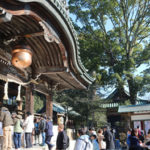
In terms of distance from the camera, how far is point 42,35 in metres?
5.66

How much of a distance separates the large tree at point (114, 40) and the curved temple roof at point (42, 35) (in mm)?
12895

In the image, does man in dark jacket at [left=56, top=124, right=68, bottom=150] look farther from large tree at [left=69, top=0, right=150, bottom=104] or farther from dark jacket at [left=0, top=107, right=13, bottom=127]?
large tree at [left=69, top=0, right=150, bottom=104]

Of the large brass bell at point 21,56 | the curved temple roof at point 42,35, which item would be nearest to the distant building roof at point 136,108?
the curved temple roof at point 42,35

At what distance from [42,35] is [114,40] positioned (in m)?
18.1

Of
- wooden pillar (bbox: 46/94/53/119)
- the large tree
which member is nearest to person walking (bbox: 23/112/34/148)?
wooden pillar (bbox: 46/94/53/119)

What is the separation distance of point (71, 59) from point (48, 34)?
6.17 feet

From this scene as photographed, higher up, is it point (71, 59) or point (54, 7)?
point (54, 7)

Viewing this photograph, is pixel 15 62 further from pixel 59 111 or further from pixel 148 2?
pixel 148 2

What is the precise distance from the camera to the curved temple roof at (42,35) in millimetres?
3773

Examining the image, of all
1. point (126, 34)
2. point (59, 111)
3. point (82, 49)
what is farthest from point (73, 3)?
point (59, 111)

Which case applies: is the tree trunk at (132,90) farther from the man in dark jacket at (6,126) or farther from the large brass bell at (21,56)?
the large brass bell at (21,56)

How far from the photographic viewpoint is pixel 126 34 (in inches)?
872

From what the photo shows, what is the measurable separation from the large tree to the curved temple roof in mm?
12895

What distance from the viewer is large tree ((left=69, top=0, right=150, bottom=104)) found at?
2062cm
